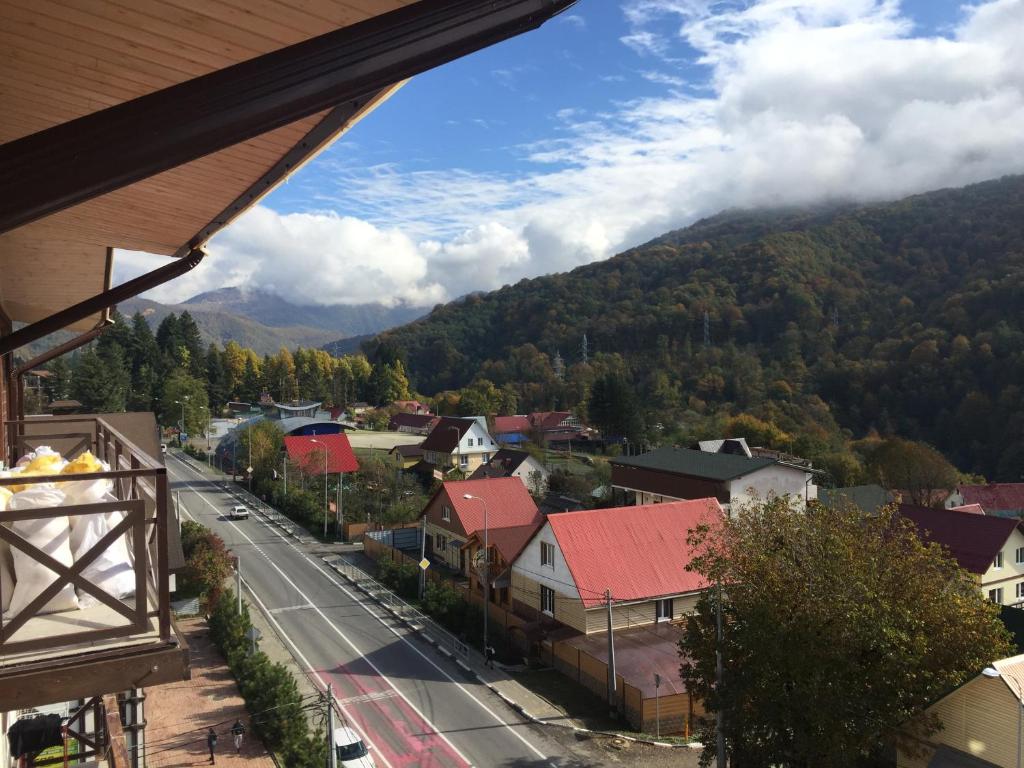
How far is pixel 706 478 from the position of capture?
3728 cm

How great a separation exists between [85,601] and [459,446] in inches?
2081

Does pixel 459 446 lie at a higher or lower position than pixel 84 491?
lower

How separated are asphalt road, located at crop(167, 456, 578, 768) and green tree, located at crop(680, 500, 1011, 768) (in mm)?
5124

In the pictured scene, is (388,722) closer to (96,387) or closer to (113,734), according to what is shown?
(113,734)

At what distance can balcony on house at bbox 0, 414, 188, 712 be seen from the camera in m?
2.89

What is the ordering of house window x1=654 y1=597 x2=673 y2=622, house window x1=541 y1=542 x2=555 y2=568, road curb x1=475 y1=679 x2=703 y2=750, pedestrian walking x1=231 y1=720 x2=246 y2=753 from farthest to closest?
house window x1=541 y1=542 x2=555 y2=568
house window x1=654 y1=597 x2=673 y2=622
road curb x1=475 y1=679 x2=703 y2=750
pedestrian walking x1=231 y1=720 x2=246 y2=753

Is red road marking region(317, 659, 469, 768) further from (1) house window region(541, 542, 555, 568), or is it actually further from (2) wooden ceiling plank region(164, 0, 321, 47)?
(2) wooden ceiling plank region(164, 0, 321, 47)

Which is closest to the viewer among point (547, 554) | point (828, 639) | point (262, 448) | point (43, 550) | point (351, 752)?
point (43, 550)

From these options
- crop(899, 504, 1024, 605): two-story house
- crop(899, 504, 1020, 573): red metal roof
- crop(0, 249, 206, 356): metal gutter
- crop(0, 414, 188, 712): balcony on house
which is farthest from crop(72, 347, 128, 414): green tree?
crop(0, 414, 188, 712): balcony on house

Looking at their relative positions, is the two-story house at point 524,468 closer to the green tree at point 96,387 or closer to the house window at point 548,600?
the house window at point 548,600

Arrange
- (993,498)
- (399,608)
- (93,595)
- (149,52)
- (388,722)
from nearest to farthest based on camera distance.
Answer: (149,52) < (93,595) < (388,722) < (399,608) < (993,498)

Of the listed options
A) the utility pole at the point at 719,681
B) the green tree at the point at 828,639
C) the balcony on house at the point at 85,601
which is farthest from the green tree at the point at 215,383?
the balcony on house at the point at 85,601

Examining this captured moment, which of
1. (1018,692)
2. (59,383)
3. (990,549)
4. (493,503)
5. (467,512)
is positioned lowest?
(990,549)

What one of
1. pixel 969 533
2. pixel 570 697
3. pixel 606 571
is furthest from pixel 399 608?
pixel 969 533
